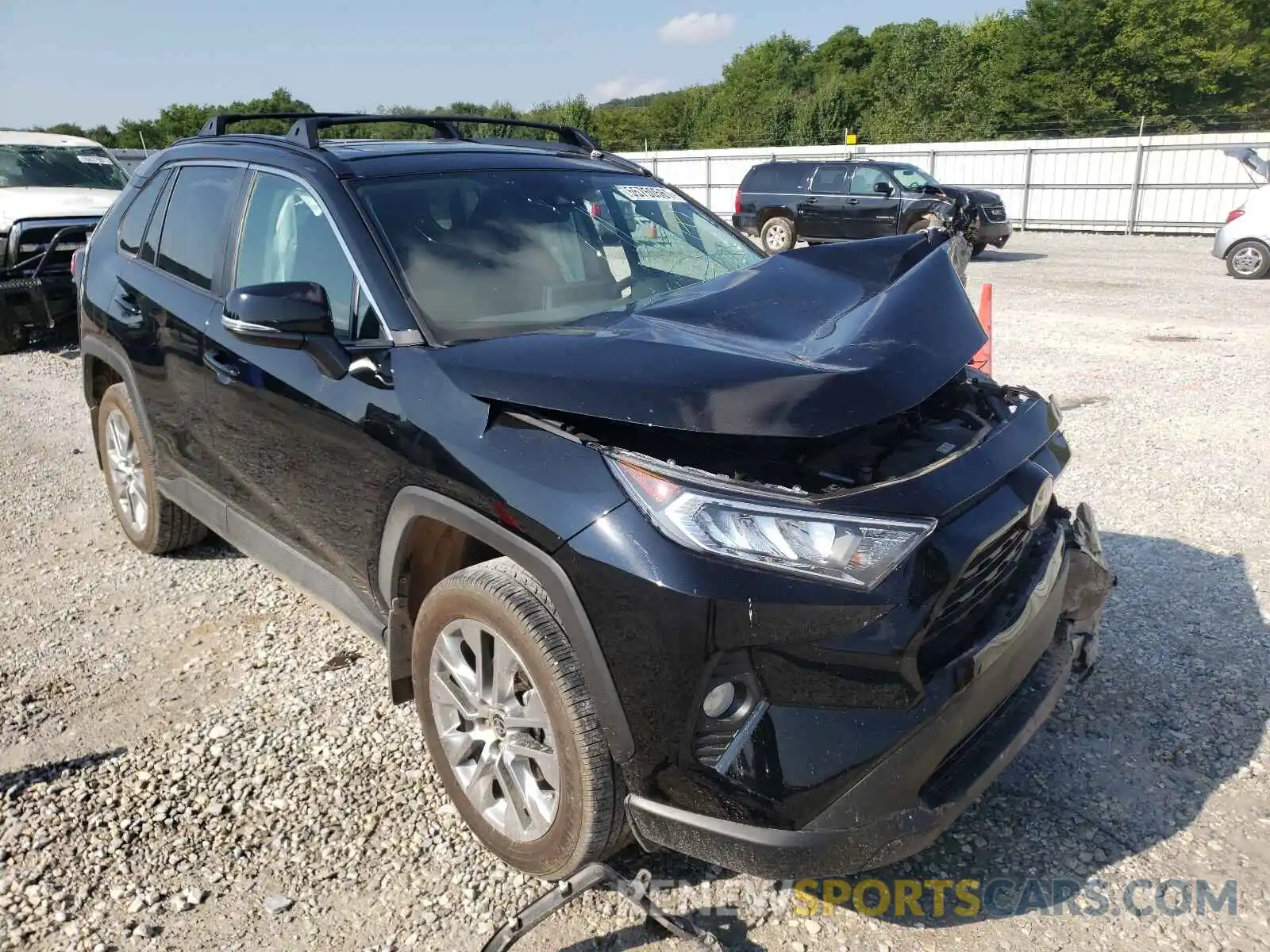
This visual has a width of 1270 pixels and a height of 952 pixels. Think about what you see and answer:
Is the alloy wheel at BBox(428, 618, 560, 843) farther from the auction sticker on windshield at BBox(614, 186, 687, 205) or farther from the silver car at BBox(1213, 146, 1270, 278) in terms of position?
the silver car at BBox(1213, 146, 1270, 278)

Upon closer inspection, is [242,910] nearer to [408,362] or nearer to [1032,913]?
[408,362]

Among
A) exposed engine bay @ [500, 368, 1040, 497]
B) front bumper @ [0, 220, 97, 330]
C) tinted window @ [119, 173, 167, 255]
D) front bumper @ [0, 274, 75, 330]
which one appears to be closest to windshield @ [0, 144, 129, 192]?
front bumper @ [0, 220, 97, 330]

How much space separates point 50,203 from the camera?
33.1 feet

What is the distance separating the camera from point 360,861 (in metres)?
2.64

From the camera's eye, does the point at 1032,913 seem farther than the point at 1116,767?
No

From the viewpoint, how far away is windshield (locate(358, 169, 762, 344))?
2.91 meters

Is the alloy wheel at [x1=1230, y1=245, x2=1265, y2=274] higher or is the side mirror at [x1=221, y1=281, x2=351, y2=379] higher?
the side mirror at [x1=221, y1=281, x2=351, y2=379]

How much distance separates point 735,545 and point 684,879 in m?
1.08

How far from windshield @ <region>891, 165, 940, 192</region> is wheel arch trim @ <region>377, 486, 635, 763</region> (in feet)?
53.1

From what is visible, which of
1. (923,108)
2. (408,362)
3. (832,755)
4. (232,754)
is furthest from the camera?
(923,108)

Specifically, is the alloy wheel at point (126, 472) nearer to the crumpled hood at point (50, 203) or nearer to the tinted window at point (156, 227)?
the tinted window at point (156, 227)

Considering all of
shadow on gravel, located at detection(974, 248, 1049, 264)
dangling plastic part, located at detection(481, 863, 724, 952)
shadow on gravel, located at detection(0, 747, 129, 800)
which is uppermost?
dangling plastic part, located at detection(481, 863, 724, 952)

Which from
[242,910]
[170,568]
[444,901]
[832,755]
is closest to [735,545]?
[832,755]

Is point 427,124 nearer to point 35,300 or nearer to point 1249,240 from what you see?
point 35,300
